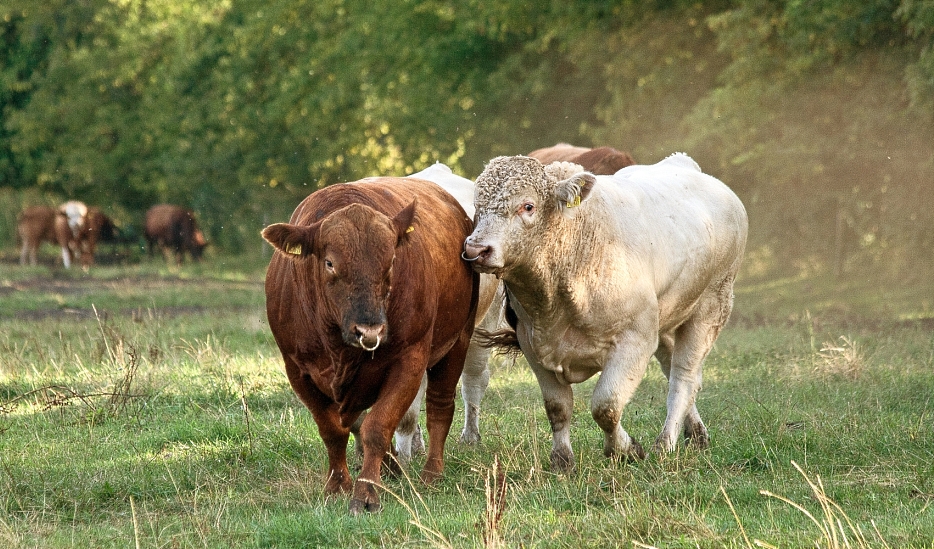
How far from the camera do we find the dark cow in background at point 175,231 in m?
34.4

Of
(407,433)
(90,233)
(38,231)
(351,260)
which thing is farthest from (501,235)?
(38,231)

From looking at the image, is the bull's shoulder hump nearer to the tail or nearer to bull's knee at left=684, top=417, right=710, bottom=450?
bull's knee at left=684, top=417, right=710, bottom=450

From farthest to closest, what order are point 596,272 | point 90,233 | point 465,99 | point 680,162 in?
point 90,233 → point 465,99 → point 680,162 → point 596,272

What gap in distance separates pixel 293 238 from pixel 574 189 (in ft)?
5.22

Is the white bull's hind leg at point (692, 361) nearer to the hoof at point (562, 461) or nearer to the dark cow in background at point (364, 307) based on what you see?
the hoof at point (562, 461)

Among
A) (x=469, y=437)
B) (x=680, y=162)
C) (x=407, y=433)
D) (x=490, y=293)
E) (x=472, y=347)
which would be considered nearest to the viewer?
(x=407, y=433)

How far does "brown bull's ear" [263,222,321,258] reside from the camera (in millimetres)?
5895

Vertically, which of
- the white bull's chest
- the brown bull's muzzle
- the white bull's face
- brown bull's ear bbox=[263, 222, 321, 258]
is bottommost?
the white bull's chest

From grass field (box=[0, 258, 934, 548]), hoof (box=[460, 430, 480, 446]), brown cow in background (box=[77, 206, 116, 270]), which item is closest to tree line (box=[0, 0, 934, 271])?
brown cow in background (box=[77, 206, 116, 270])

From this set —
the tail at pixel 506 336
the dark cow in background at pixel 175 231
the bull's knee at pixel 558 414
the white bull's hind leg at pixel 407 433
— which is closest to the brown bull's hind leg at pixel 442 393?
the white bull's hind leg at pixel 407 433

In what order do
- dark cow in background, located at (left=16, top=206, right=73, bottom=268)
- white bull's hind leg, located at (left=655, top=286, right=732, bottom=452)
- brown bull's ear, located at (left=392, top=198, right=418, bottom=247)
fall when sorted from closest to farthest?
1. brown bull's ear, located at (left=392, top=198, right=418, bottom=247)
2. white bull's hind leg, located at (left=655, top=286, right=732, bottom=452)
3. dark cow in background, located at (left=16, top=206, right=73, bottom=268)

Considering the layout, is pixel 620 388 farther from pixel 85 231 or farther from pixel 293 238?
pixel 85 231

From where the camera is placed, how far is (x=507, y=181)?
21.2ft

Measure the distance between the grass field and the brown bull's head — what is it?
834 millimetres
